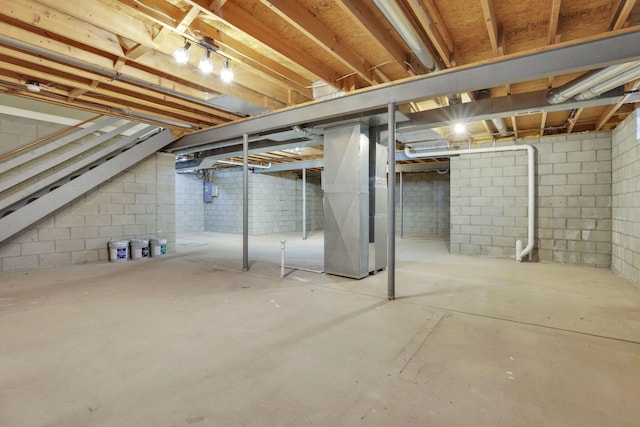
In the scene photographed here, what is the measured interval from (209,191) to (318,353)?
9.47m

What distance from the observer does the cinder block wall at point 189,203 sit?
10.3 m

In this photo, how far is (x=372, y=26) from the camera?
2.35 meters

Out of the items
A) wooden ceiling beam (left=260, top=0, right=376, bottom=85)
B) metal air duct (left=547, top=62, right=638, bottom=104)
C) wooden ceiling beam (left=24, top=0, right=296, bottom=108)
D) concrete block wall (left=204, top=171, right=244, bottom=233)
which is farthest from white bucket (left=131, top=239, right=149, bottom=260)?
metal air duct (left=547, top=62, right=638, bottom=104)

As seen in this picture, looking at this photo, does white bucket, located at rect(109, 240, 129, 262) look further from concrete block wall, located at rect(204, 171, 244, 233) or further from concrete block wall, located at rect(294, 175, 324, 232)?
concrete block wall, located at rect(294, 175, 324, 232)

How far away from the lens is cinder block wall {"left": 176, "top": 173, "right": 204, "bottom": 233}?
1027 cm

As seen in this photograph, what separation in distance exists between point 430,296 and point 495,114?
2.19 metres

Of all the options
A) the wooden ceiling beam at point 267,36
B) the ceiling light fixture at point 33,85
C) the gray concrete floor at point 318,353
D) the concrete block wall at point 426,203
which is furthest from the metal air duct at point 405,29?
the concrete block wall at point 426,203

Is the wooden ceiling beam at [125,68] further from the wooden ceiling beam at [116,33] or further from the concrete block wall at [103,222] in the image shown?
the concrete block wall at [103,222]

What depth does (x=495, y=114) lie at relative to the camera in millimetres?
3412

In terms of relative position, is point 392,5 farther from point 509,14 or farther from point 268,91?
point 268,91

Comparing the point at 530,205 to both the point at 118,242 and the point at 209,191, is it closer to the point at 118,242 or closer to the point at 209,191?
the point at 118,242

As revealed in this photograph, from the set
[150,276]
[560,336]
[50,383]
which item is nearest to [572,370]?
[560,336]

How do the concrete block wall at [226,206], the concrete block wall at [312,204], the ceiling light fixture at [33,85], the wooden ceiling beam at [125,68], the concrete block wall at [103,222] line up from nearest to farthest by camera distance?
the wooden ceiling beam at [125,68]
the ceiling light fixture at [33,85]
the concrete block wall at [103,222]
the concrete block wall at [226,206]
the concrete block wall at [312,204]

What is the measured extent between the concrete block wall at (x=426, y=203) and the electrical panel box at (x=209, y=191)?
6.28 meters
